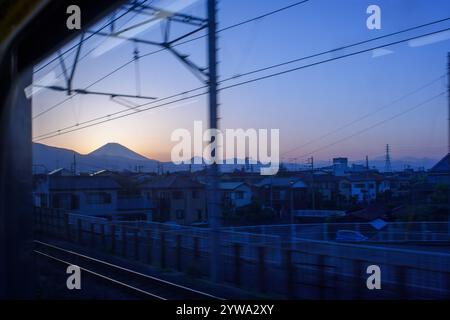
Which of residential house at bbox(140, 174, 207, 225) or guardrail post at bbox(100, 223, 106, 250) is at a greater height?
residential house at bbox(140, 174, 207, 225)

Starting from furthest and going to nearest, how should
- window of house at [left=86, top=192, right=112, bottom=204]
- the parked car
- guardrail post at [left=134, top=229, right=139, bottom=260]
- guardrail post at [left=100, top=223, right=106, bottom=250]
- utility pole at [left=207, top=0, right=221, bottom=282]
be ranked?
guardrail post at [left=100, top=223, right=106, bottom=250] → guardrail post at [left=134, top=229, right=139, bottom=260] → window of house at [left=86, top=192, right=112, bottom=204] → utility pole at [left=207, top=0, right=221, bottom=282] → the parked car

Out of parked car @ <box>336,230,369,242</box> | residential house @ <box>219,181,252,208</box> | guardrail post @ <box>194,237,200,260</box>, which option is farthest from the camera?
guardrail post @ <box>194,237,200,260</box>

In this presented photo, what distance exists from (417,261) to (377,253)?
490 millimetres

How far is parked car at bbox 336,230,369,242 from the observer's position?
5.14 metres

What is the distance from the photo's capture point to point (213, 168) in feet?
19.9

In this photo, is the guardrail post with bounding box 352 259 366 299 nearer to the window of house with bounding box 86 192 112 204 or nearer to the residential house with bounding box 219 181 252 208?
the residential house with bounding box 219 181 252 208

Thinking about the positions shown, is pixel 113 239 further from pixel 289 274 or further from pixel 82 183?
pixel 289 274

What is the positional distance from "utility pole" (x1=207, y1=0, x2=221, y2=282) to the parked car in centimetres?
167

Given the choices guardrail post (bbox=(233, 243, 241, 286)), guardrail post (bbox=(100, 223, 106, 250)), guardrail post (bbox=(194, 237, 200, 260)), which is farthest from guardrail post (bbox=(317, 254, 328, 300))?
guardrail post (bbox=(100, 223, 106, 250))

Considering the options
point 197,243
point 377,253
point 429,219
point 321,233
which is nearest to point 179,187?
point 197,243

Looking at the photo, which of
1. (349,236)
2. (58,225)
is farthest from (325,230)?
(58,225)

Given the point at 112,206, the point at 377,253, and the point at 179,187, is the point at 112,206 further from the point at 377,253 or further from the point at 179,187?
the point at 377,253

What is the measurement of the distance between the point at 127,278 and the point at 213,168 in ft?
6.95

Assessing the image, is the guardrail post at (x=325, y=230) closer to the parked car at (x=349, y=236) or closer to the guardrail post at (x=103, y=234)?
the parked car at (x=349, y=236)
